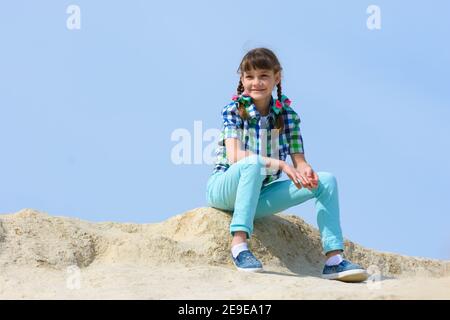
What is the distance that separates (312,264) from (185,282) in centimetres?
172

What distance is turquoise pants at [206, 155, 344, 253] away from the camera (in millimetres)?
5406

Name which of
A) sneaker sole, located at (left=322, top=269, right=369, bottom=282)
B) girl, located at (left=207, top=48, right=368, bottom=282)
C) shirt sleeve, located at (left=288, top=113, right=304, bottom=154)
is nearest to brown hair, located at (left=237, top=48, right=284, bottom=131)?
girl, located at (left=207, top=48, right=368, bottom=282)

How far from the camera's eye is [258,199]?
19.0 ft

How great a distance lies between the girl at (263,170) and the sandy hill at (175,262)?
0.23 meters

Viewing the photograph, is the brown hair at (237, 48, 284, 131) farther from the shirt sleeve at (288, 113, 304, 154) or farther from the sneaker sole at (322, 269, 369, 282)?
the sneaker sole at (322, 269, 369, 282)

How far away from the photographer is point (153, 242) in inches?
230

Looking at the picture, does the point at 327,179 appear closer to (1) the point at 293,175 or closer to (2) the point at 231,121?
(1) the point at 293,175

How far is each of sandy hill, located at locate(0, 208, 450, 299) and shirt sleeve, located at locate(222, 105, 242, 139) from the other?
84 cm

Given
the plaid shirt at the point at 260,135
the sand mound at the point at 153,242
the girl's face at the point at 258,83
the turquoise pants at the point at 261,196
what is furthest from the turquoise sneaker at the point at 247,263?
the girl's face at the point at 258,83

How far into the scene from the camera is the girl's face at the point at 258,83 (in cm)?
573

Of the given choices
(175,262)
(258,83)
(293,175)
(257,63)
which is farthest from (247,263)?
(257,63)

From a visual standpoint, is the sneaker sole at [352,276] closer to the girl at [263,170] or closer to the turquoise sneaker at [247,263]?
the girl at [263,170]

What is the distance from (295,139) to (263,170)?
586 millimetres
